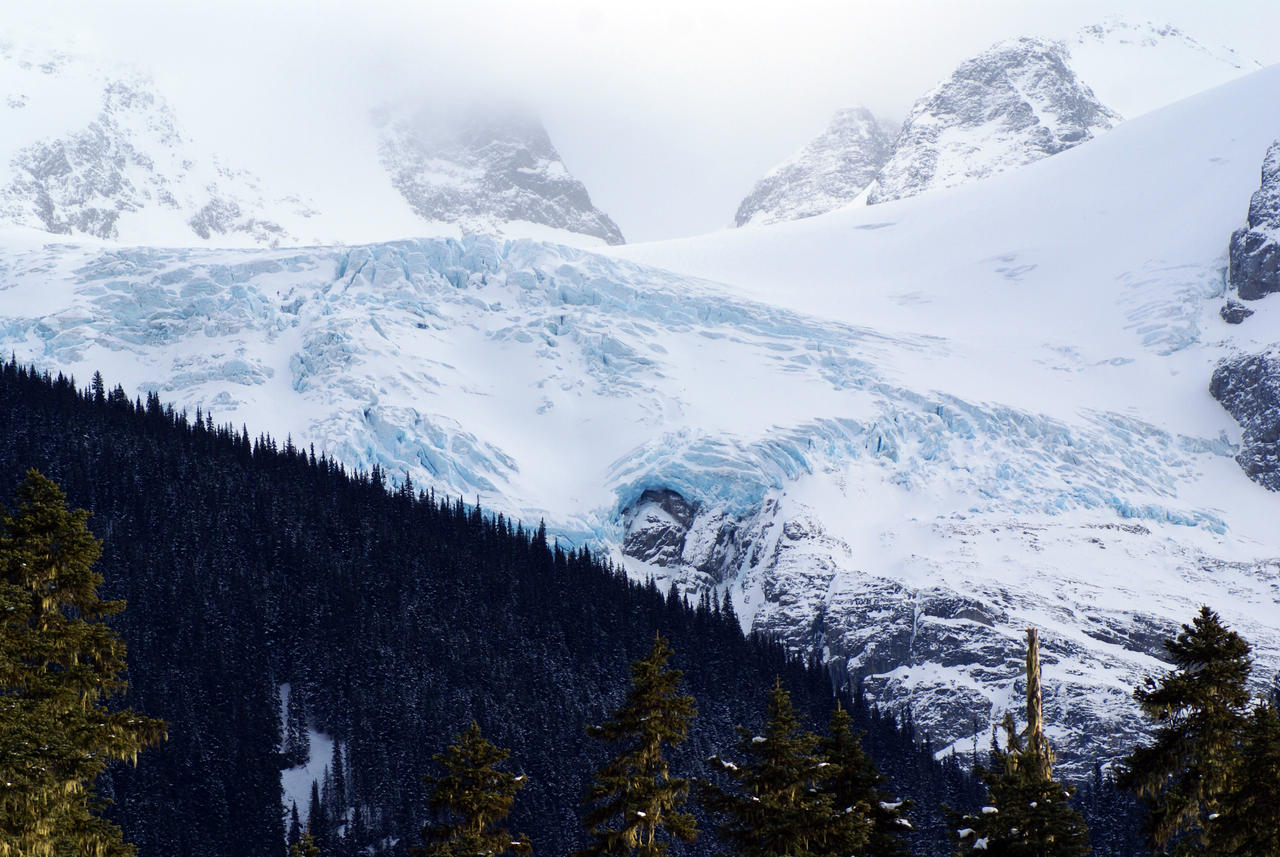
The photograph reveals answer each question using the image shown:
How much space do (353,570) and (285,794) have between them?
29897 millimetres

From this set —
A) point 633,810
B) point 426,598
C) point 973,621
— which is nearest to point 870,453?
point 973,621

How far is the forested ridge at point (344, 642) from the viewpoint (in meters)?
103

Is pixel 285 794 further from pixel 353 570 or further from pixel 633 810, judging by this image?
pixel 633 810

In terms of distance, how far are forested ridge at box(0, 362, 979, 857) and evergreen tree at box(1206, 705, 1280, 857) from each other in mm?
77043

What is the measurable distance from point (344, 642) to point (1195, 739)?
3939 inches

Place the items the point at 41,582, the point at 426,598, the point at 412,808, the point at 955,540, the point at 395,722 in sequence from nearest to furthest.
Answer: the point at 41,582, the point at 412,808, the point at 395,722, the point at 426,598, the point at 955,540

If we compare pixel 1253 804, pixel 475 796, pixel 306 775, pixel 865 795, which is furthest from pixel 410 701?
pixel 1253 804

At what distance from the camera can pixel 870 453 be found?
200 metres

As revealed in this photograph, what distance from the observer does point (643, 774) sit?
3469 centimetres

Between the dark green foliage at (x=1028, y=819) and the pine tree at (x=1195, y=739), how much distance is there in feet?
4.69

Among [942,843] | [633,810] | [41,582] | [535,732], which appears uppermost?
[41,582]

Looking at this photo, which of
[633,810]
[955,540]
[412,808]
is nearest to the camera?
[633,810]

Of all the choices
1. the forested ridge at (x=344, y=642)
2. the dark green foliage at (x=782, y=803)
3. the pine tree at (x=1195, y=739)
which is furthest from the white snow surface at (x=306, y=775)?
the pine tree at (x=1195, y=739)

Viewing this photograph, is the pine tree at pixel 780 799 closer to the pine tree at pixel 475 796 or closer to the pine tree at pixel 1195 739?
the pine tree at pixel 475 796
